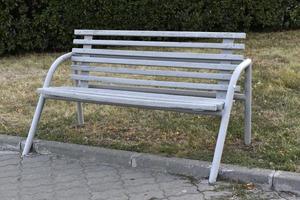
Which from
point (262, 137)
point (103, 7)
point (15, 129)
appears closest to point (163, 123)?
point (262, 137)

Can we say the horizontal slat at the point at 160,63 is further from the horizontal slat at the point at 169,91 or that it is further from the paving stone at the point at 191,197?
the paving stone at the point at 191,197

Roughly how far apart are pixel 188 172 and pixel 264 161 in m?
0.59

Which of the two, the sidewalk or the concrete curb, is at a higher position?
the concrete curb

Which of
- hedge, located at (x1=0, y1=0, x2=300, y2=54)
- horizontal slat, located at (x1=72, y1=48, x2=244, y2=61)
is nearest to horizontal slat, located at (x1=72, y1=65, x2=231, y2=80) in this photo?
horizontal slat, located at (x1=72, y1=48, x2=244, y2=61)

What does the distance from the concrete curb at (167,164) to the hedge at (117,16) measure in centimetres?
450

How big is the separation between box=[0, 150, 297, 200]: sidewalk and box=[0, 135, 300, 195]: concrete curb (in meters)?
0.06

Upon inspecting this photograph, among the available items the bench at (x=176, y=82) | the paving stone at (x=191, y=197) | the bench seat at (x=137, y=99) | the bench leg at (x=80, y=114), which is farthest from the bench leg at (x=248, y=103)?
the bench leg at (x=80, y=114)

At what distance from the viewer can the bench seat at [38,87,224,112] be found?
167 inches

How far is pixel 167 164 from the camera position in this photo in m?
4.61

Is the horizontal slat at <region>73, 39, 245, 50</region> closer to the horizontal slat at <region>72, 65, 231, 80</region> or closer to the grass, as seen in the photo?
the horizontal slat at <region>72, 65, 231, 80</region>

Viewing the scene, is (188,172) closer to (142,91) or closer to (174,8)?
(142,91)

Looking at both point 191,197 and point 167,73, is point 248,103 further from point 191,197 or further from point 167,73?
point 191,197

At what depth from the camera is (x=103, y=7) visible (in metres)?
9.77

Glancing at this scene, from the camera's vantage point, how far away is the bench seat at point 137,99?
14.0ft
